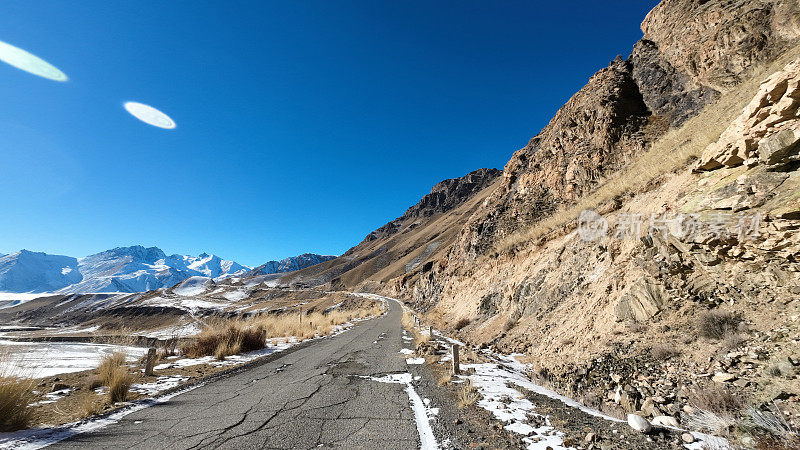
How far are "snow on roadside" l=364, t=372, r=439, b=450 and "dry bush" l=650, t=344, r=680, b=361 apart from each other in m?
4.28

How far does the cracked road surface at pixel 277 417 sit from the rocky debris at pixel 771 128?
8.56 metres

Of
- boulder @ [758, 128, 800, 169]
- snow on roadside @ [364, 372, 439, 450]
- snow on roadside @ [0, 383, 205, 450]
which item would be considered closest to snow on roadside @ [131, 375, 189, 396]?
snow on roadside @ [0, 383, 205, 450]

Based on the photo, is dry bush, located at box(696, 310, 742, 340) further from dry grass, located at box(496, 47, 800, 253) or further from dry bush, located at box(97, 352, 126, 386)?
dry bush, located at box(97, 352, 126, 386)

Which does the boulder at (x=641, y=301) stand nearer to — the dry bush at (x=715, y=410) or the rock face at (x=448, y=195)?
the dry bush at (x=715, y=410)

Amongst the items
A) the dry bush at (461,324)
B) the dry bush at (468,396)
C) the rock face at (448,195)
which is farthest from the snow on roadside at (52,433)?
the rock face at (448,195)

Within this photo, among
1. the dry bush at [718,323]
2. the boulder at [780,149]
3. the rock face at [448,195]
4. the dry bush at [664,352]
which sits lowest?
the dry bush at [664,352]

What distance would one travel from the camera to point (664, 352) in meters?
5.53

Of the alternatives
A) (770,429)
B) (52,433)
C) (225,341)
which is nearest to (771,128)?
(770,429)

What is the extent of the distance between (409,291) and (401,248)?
6408 cm

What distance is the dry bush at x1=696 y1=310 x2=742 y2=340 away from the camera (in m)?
5.12

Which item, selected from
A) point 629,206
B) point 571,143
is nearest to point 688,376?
point 629,206

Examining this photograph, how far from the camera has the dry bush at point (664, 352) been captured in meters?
5.45

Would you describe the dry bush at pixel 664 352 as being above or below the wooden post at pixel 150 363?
above

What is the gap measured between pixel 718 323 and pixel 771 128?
422cm
